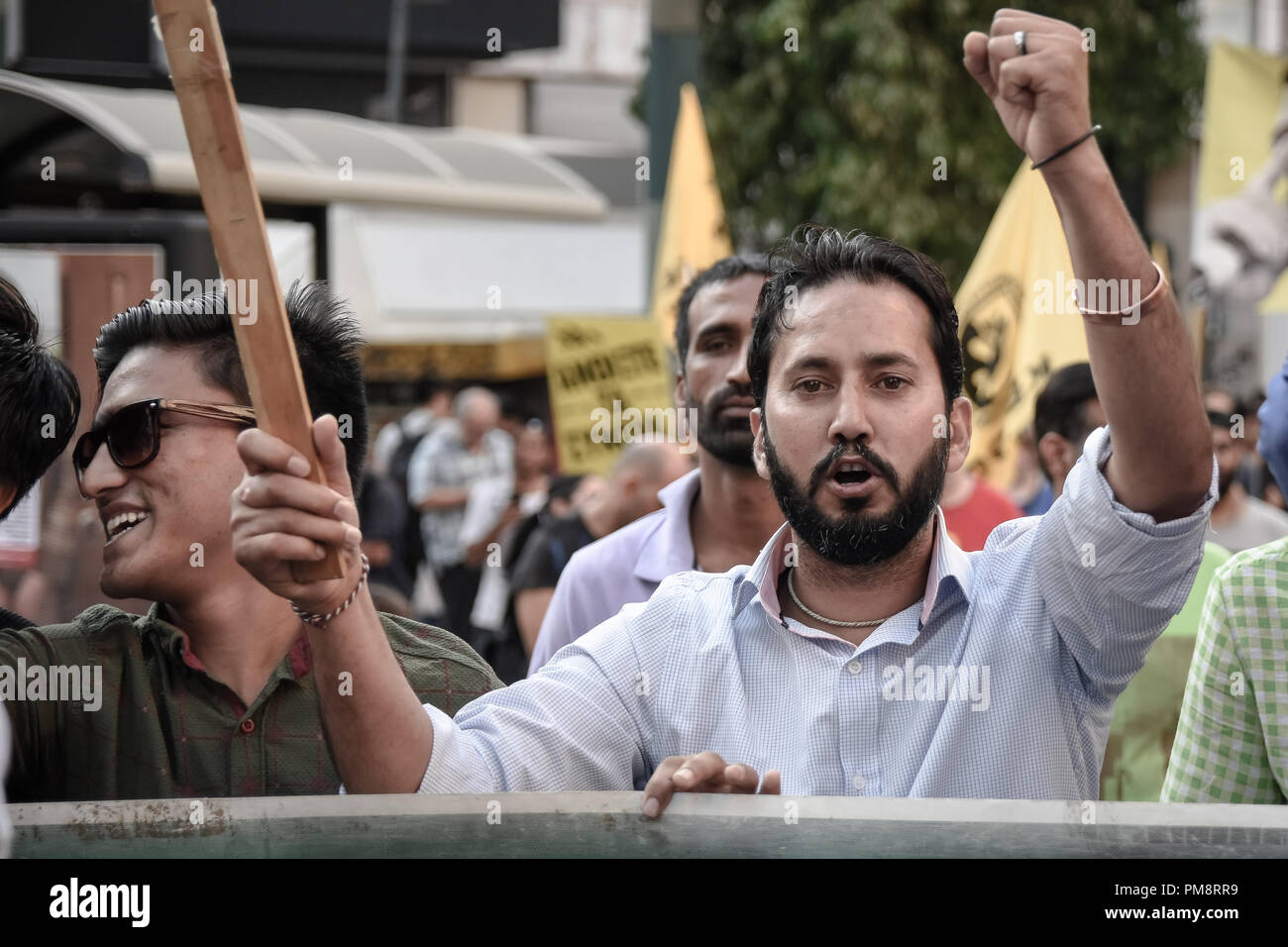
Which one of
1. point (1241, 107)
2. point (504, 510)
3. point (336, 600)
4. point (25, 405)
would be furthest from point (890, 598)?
point (1241, 107)

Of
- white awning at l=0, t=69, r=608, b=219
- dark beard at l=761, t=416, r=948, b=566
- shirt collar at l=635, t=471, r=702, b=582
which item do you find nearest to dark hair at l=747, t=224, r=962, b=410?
dark beard at l=761, t=416, r=948, b=566

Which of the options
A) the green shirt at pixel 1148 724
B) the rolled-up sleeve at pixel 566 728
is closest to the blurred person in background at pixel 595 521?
the green shirt at pixel 1148 724

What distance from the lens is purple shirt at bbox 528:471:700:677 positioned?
12.1ft

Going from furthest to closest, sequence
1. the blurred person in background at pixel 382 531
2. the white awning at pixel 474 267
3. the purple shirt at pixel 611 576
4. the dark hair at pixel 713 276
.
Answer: the white awning at pixel 474 267 → the blurred person in background at pixel 382 531 → the dark hair at pixel 713 276 → the purple shirt at pixel 611 576

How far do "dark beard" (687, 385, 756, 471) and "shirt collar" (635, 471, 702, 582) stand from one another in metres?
0.15

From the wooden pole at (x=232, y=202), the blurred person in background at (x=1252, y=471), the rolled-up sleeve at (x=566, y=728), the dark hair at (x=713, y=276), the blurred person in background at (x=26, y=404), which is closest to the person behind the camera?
the wooden pole at (x=232, y=202)

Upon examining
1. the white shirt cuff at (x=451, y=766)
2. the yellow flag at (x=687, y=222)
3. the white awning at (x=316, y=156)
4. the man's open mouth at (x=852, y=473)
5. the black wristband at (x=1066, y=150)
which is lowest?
the white shirt cuff at (x=451, y=766)

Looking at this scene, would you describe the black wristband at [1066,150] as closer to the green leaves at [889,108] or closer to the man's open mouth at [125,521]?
the man's open mouth at [125,521]

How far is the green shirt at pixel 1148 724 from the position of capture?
4242 millimetres

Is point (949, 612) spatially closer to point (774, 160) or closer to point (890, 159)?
point (890, 159)

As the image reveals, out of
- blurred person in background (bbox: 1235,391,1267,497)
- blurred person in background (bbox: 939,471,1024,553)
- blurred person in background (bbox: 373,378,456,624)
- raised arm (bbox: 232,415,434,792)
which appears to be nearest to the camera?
raised arm (bbox: 232,415,434,792)

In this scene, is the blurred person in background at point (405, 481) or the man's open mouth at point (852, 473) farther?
the blurred person in background at point (405, 481)

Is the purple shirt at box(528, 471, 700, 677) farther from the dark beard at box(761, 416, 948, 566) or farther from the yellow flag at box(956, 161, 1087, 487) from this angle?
the yellow flag at box(956, 161, 1087, 487)

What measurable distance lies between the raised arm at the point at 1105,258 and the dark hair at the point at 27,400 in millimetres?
1344
